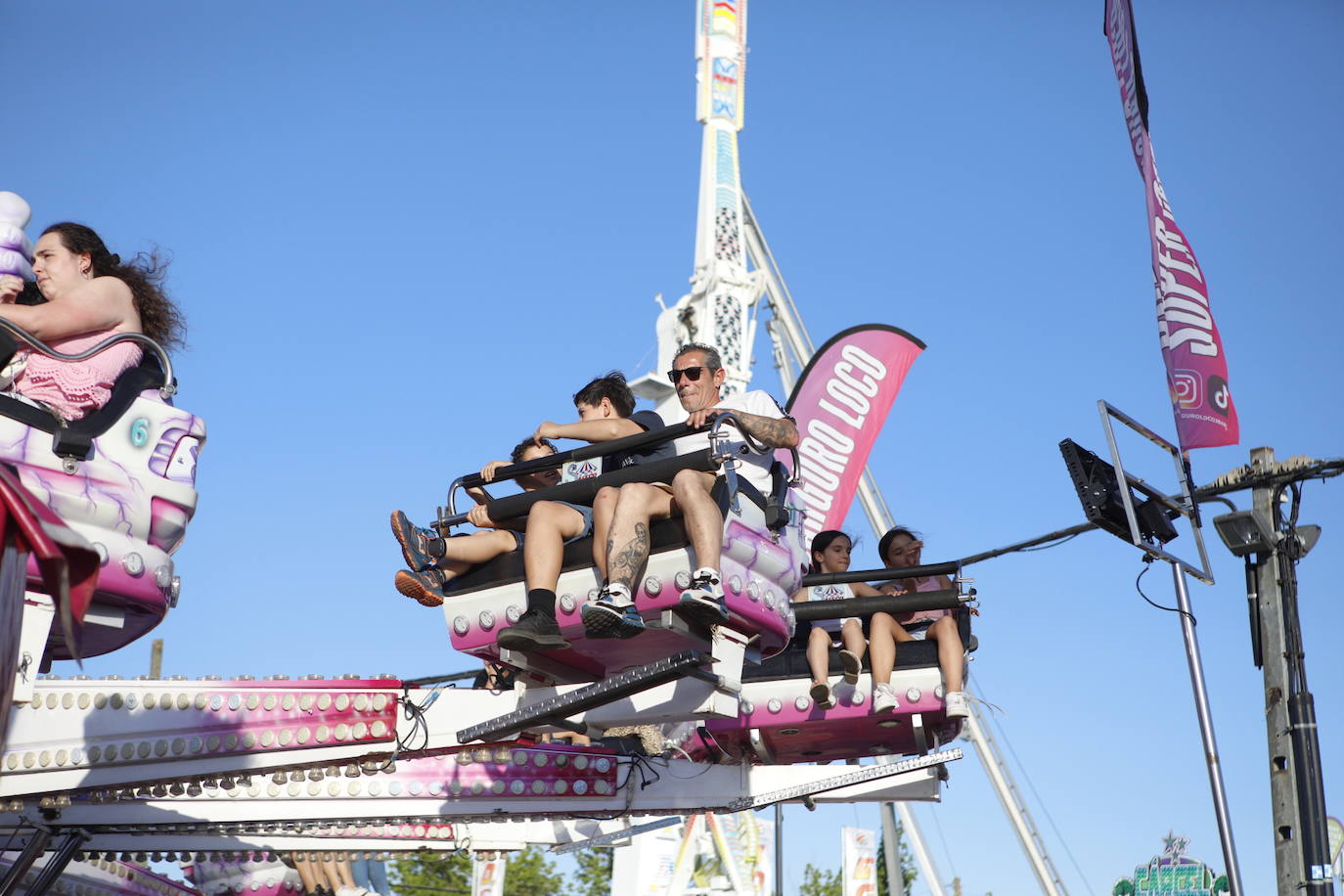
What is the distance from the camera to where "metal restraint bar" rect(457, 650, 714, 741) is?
17.4 feet

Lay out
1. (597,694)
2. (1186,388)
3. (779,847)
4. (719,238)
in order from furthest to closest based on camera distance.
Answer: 1. (719,238)
2. (779,847)
3. (1186,388)
4. (597,694)

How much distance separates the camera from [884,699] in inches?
275

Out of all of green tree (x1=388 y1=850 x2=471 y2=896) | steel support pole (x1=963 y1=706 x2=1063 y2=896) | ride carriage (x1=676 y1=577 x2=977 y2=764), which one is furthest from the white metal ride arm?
green tree (x1=388 y1=850 x2=471 y2=896)

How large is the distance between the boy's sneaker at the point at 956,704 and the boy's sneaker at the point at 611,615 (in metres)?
2.18

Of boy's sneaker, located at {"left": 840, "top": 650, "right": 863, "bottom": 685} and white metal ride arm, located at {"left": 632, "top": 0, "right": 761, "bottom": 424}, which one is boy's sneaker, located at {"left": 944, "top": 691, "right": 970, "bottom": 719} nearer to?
boy's sneaker, located at {"left": 840, "top": 650, "right": 863, "bottom": 685}

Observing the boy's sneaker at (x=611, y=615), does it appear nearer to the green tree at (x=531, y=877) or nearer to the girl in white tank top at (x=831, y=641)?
the girl in white tank top at (x=831, y=641)

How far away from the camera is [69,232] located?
19.4ft

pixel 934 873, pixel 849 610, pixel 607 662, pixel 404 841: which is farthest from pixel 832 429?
pixel 934 873

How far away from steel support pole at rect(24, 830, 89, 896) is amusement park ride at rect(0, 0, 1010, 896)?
0.4 inches

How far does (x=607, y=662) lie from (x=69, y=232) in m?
2.81

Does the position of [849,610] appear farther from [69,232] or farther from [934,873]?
[934,873]

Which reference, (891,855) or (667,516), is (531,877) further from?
(667,516)

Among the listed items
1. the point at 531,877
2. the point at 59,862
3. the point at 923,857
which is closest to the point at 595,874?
the point at 531,877

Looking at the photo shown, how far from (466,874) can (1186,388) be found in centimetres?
2937
